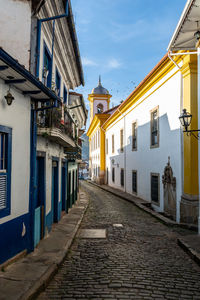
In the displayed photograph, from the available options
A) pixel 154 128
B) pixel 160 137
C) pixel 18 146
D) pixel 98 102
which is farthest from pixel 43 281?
pixel 98 102

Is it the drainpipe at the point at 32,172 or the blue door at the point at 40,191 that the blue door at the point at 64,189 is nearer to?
the blue door at the point at 40,191

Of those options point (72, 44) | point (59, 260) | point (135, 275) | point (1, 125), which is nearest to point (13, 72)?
point (1, 125)

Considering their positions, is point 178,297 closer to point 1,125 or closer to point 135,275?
point 135,275

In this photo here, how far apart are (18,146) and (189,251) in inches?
180

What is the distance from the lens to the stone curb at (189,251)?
19.4 feet

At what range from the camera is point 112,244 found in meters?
7.32

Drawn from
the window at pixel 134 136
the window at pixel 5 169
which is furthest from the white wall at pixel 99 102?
the window at pixel 5 169

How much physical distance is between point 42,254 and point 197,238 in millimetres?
4224

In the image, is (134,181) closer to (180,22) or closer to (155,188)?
(155,188)

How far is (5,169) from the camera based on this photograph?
518 cm

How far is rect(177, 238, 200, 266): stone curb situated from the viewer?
590cm

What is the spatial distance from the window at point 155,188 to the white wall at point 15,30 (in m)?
8.96

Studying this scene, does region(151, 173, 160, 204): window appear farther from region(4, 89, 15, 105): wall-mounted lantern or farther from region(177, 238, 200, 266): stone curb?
region(4, 89, 15, 105): wall-mounted lantern

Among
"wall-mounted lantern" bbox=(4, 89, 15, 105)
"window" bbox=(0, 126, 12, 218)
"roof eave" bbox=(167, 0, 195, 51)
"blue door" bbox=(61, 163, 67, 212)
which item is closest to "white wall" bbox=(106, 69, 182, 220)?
"roof eave" bbox=(167, 0, 195, 51)
